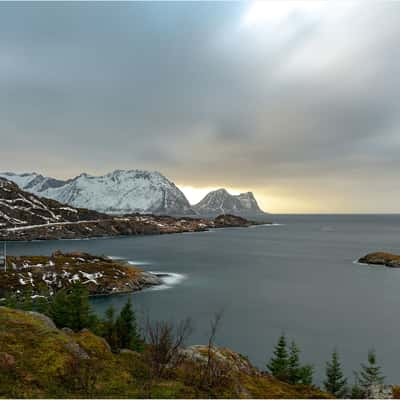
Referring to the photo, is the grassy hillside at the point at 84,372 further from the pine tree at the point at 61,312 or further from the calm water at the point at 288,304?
the calm water at the point at 288,304

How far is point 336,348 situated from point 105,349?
41.3m

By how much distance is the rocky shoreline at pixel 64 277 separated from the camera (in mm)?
77831

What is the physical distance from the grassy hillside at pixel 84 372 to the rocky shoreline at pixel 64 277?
5482 cm

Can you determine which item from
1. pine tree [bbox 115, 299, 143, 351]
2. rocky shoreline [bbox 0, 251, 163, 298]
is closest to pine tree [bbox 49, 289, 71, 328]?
pine tree [bbox 115, 299, 143, 351]

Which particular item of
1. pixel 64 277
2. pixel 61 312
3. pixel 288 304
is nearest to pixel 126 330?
pixel 61 312

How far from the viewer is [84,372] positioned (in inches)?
703

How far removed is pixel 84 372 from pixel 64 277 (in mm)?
74478

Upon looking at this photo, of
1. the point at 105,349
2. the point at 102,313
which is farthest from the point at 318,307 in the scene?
the point at 105,349

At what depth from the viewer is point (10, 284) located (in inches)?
3027

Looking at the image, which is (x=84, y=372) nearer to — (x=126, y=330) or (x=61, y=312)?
(x=126, y=330)

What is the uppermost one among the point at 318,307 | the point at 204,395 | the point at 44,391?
the point at 44,391

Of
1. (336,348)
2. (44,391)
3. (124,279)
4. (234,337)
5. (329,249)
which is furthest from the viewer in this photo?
(329,249)

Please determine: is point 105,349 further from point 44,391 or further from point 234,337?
point 234,337

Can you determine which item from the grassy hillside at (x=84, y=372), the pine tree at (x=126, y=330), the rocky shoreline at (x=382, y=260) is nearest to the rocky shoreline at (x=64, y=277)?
the pine tree at (x=126, y=330)
